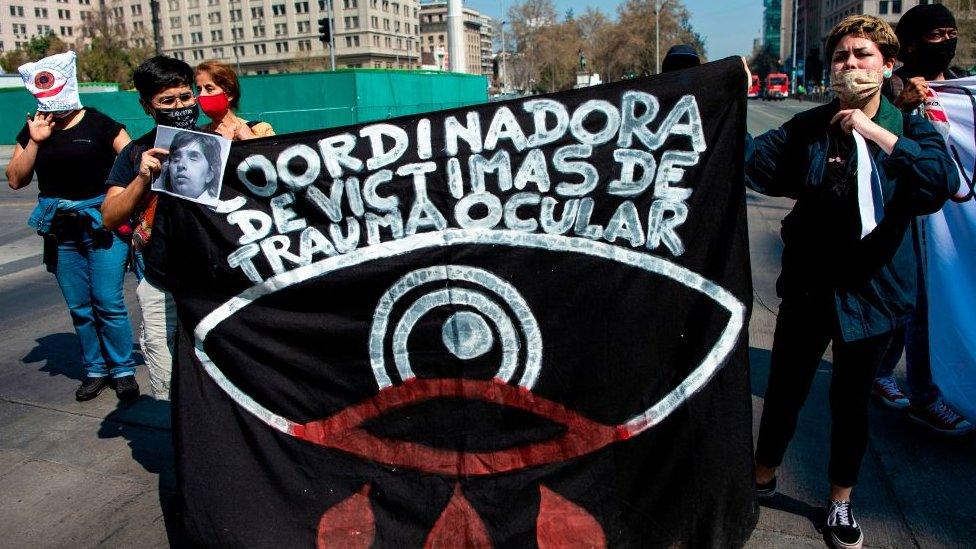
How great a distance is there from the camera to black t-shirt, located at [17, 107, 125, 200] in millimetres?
4090

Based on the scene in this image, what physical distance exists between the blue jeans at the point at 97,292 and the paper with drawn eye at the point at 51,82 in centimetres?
72

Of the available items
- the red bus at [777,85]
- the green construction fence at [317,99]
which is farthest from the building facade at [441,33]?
the green construction fence at [317,99]

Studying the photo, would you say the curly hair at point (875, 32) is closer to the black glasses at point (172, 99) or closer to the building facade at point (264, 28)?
the black glasses at point (172, 99)

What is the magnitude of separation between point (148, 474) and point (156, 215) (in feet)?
4.71

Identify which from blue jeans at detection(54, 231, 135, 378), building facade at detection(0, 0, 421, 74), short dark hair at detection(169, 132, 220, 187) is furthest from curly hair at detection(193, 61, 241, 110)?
building facade at detection(0, 0, 421, 74)

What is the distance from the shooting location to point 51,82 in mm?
4008

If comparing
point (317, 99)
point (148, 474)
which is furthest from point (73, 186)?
point (317, 99)

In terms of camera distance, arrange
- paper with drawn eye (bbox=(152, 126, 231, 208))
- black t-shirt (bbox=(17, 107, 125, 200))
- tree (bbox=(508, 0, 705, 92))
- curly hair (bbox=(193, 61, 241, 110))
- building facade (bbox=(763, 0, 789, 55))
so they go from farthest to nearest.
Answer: building facade (bbox=(763, 0, 789, 55)) < tree (bbox=(508, 0, 705, 92)) < black t-shirt (bbox=(17, 107, 125, 200)) < curly hair (bbox=(193, 61, 241, 110)) < paper with drawn eye (bbox=(152, 126, 231, 208))

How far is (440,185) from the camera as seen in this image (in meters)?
2.59

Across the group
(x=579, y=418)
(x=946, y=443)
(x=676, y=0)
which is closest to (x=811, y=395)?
(x=946, y=443)

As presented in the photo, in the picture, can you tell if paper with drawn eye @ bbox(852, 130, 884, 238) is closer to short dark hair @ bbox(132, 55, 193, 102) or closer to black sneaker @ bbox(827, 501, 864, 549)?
black sneaker @ bbox(827, 501, 864, 549)

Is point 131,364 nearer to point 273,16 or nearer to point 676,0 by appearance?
point 676,0

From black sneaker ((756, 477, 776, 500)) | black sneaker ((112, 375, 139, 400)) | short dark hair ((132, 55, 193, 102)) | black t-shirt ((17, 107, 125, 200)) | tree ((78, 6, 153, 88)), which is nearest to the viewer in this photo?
black sneaker ((756, 477, 776, 500))

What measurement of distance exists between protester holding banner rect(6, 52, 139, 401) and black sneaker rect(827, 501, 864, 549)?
3753 mm
